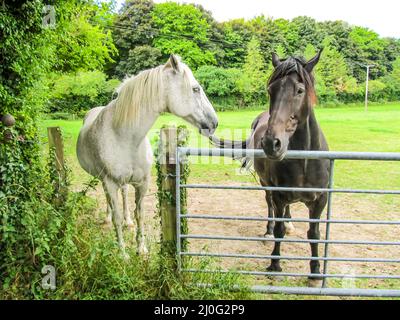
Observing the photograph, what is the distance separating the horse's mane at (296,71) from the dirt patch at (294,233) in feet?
4.48

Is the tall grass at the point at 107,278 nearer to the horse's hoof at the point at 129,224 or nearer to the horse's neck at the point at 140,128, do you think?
the horse's neck at the point at 140,128

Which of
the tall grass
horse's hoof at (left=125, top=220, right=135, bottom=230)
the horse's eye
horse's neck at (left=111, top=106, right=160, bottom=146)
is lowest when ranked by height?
horse's hoof at (left=125, top=220, right=135, bottom=230)

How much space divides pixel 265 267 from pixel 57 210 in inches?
82.6

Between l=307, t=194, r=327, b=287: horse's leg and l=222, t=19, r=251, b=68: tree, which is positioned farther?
l=222, t=19, r=251, b=68: tree

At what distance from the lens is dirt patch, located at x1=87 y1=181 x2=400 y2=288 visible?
A: 11.3 feet

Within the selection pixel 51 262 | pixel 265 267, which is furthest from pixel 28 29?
pixel 265 267

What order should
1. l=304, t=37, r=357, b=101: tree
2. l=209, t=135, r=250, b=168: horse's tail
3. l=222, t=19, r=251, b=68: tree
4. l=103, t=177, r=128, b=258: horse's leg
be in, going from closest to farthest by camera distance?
l=103, t=177, r=128, b=258: horse's leg < l=209, t=135, r=250, b=168: horse's tail < l=304, t=37, r=357, b=101: tree < l=222, t=19, r=251, b=68: tree

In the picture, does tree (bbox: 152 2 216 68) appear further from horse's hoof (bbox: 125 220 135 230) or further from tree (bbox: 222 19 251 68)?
horse's hoof (bbox: 125 220 135 230)

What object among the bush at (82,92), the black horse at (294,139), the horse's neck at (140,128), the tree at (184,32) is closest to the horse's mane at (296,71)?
the black horse at (294,139)

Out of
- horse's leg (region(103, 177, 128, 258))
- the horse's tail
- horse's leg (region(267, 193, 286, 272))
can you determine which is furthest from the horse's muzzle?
horse's leg (region(103, 177, 128, 258))

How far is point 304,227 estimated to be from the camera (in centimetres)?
454

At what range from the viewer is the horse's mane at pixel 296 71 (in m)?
2.50

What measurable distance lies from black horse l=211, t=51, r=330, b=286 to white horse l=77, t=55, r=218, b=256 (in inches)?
28.0

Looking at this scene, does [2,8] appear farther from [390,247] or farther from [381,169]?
[381,169]
